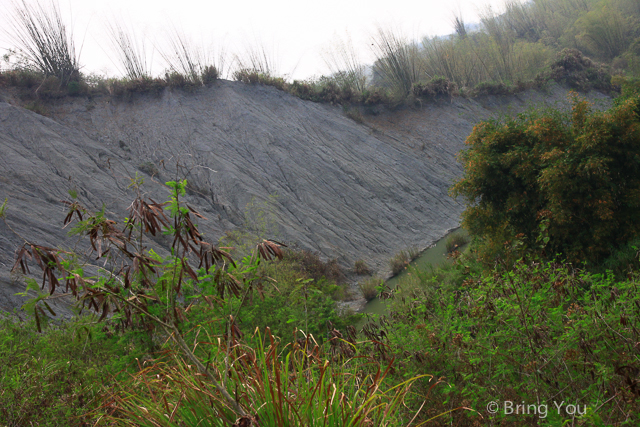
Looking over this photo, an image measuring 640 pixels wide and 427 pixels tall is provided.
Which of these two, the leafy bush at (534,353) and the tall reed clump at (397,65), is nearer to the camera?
the leafy bush at (534,353)

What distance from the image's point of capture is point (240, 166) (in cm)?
1781

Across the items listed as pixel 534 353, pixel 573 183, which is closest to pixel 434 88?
pixel 573 183

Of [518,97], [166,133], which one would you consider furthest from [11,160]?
[518,97]

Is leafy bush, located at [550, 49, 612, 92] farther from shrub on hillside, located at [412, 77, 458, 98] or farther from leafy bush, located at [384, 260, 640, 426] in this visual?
leafy bush, located at [384, 260, 640, 426]

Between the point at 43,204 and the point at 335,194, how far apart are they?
11.4 metres

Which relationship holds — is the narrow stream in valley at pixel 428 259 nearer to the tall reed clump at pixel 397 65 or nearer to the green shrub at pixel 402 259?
the green shrub at pixel 402 259

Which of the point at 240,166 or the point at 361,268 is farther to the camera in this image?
the point at 240,166

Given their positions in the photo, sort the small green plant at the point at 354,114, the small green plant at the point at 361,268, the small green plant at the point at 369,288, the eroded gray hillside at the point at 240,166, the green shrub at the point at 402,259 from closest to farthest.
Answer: the small green plant at the point at 369,288 → the eroded gray hillside at the point at 240,166 → the small green plant at the point at 361,268 → the green shrub at the point at 402,259 → the small green plant at the point at 354,114

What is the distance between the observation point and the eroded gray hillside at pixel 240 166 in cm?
1364

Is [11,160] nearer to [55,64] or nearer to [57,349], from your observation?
[55,64]

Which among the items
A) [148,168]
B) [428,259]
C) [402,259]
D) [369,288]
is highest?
[148,168]

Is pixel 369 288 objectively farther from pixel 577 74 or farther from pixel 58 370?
pixel 577 74

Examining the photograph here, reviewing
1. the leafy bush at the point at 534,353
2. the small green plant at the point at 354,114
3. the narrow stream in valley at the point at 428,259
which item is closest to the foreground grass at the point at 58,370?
the leafy bush at the point at 534,353

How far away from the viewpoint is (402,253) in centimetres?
1559
